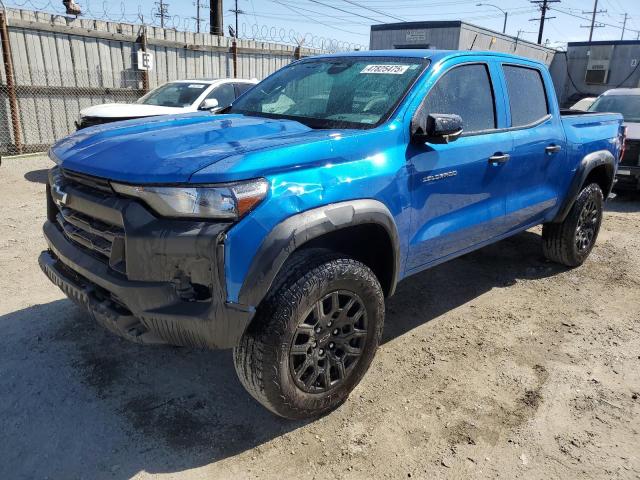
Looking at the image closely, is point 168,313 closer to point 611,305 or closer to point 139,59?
point 611,305

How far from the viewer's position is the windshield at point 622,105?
955 cm

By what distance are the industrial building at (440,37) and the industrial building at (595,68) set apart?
10.6 ft

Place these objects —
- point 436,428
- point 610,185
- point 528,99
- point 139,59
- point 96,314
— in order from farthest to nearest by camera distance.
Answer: point 139,59
point 610,185
point 528,99
point 436,428
point 96,314

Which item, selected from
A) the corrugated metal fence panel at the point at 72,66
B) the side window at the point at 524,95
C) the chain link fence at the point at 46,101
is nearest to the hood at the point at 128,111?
the chain link fence at the point at 46,101

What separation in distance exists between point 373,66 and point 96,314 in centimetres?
229

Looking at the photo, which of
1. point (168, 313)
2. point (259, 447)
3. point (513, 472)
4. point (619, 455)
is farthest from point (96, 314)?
point (619, 455)

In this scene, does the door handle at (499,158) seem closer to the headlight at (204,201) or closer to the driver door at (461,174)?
the driver door at (461,174)

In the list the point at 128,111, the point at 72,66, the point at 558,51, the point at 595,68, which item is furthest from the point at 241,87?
the point at 558,51

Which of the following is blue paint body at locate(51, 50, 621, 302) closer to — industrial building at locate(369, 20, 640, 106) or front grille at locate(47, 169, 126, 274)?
front grille at locate(47, 169, 126, 274)

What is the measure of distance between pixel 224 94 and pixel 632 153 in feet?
22.1

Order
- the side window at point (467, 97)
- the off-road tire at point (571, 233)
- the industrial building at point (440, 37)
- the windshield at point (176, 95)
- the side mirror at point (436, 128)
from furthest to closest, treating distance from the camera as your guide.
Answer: the industrial building at point (440, 37), the windshield at point (176, 95), the off-road tire at point (571, 233), the side window at point (467, 97), the side mirror at point (436, 128)

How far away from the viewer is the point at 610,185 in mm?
5383

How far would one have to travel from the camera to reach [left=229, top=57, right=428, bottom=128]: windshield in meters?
3.15

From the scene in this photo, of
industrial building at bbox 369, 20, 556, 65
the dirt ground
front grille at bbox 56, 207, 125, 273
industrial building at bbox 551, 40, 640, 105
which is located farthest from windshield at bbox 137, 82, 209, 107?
industrial building at bbox 551, 40, 640, 105
